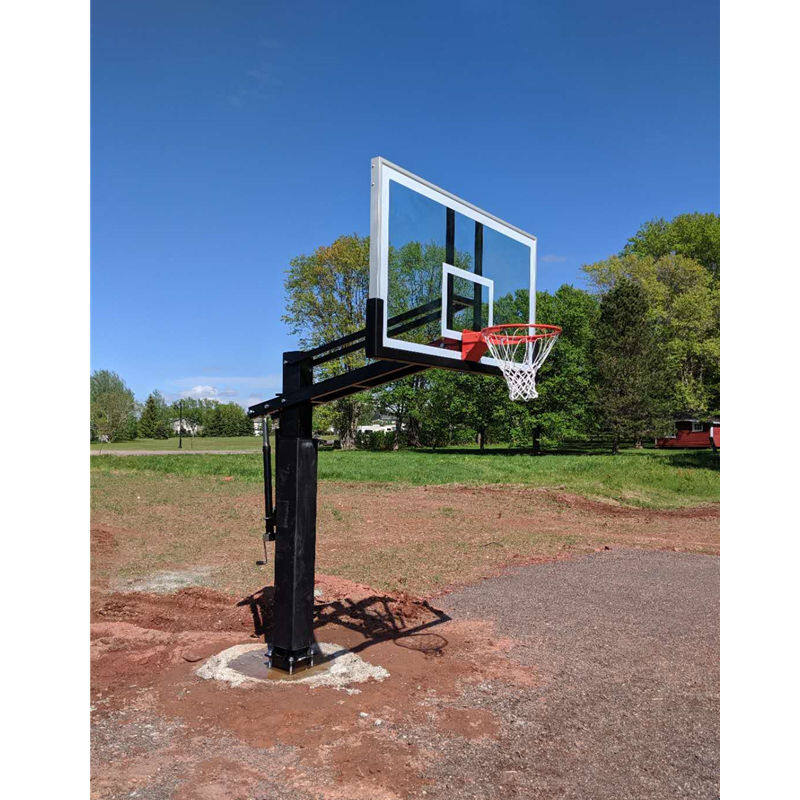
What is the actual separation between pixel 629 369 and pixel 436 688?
31.5 meters

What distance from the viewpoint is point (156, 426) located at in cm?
7169

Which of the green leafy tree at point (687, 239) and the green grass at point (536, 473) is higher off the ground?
the green leafy tree at point (687, 239)

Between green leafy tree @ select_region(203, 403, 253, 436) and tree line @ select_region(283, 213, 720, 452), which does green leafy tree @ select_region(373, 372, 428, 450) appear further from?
green leafy tree @ select_region(203, 403, 253, 436)

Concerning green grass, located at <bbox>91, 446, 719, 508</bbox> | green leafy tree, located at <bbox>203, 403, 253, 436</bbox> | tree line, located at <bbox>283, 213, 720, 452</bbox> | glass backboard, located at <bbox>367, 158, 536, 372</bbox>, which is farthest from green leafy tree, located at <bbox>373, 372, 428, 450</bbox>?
green leafy tree, located at <bbox>203, 403, 253, 436</bbox>

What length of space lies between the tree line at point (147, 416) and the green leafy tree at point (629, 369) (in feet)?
89.9

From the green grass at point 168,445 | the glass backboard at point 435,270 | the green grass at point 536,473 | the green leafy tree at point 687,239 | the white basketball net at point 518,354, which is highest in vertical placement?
the green leafy tree at point 687,239

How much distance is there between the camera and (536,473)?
76.7 feet

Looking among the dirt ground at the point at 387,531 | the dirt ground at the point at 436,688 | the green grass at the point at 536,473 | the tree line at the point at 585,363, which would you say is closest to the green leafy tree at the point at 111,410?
the tree line at the point at 585,363

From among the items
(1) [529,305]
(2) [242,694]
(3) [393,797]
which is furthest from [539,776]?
(1) [529,305]

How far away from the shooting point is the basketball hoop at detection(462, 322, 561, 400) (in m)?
6.10

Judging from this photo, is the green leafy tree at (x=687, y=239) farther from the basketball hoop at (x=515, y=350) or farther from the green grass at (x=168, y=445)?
the basketball hoop at (x=515, y=350)

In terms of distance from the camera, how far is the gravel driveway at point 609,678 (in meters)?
3.98

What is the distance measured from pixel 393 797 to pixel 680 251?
48.8 meters

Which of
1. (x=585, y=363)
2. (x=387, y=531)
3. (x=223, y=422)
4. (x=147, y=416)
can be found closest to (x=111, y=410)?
(x=147, y=416)
